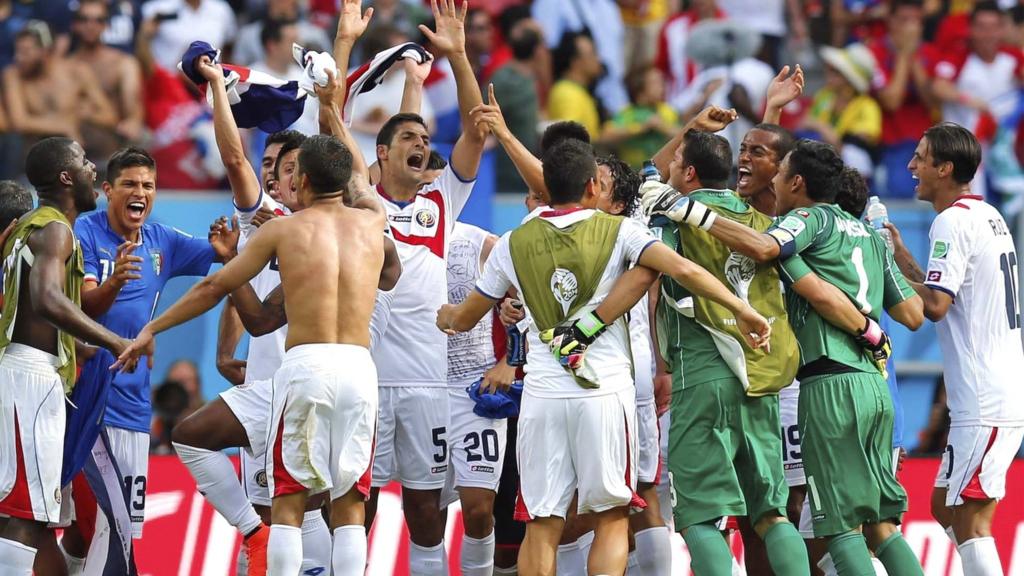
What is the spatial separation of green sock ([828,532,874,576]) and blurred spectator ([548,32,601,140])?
26.9ft

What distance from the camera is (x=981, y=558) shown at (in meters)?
9.41

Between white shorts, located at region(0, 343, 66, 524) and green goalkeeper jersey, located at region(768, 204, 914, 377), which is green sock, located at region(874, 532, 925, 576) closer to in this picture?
green goalkeeper jersey, located at region(768, 204, 914, 377)

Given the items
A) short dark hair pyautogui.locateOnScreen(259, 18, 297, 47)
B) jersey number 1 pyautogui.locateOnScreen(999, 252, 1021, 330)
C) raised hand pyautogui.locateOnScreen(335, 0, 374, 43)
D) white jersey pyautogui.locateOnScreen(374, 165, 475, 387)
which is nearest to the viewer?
jersey number 1 pyautogui.locateOnScreen(999, 252, 1021, 330)

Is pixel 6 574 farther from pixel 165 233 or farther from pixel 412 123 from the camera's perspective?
pixel 412 123

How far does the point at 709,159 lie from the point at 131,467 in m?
4.06

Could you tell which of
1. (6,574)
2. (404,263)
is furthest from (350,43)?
(6,574)

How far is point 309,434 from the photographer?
8.36 meters

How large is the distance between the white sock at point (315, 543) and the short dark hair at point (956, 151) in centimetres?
441

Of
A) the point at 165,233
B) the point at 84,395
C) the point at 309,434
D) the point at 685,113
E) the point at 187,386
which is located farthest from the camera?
the point at 685,113

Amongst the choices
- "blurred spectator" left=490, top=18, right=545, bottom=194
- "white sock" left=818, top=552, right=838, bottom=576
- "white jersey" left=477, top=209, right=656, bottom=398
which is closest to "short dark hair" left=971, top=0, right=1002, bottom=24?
"blurred spectator" left=490, top=18, right=545, bottom=194

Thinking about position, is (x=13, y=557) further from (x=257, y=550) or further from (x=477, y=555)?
(x=477, y=555)

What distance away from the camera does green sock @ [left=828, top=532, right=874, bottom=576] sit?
8.66m

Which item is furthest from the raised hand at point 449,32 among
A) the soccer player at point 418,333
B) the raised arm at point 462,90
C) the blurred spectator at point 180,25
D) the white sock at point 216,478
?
the blurred spectator at point 180,25

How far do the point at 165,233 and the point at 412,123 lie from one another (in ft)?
5.80
